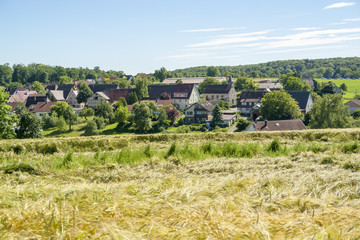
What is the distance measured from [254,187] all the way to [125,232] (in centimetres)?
229

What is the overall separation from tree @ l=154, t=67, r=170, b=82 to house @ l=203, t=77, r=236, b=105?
6379cm

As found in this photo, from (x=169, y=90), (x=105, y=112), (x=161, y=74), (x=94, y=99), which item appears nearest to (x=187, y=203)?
(x=105, y=112)

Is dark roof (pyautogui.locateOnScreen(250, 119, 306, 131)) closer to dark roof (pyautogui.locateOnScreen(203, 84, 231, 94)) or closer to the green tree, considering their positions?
the green tree

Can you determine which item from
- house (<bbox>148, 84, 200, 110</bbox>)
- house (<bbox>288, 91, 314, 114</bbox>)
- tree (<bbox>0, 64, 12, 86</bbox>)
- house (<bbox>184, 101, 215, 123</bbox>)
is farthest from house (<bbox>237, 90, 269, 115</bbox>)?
tree (<bbox>0, 64, 12, 86</bbox>)

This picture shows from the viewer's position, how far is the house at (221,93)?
83.7 metres

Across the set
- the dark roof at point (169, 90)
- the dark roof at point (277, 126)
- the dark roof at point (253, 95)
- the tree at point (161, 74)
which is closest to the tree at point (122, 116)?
the dark roof at point (169, 90)

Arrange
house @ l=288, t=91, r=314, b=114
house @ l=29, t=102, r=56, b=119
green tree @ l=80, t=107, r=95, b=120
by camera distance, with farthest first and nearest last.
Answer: house @ l=29, t=102, r=56, b=119, house @ l=288, t=91, r=314, b=114, green tree @ l=80, t=107, r=95, b=120

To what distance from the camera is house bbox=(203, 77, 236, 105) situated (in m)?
83.7

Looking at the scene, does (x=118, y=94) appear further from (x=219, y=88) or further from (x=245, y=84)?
(x=245, y=84)

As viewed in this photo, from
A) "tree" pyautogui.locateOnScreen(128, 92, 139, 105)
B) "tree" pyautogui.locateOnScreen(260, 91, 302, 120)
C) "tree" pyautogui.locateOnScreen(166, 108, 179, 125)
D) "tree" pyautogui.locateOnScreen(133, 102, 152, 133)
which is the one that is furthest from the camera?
"tree" pyautogui.locateOnScreen(128, 92, 139, 105)

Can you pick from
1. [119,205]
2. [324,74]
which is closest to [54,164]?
[119,205]

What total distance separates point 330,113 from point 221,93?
45.9m

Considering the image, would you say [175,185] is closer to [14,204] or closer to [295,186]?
[295,186]

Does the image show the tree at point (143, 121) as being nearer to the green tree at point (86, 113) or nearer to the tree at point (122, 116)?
the tree at point (122, 116)
